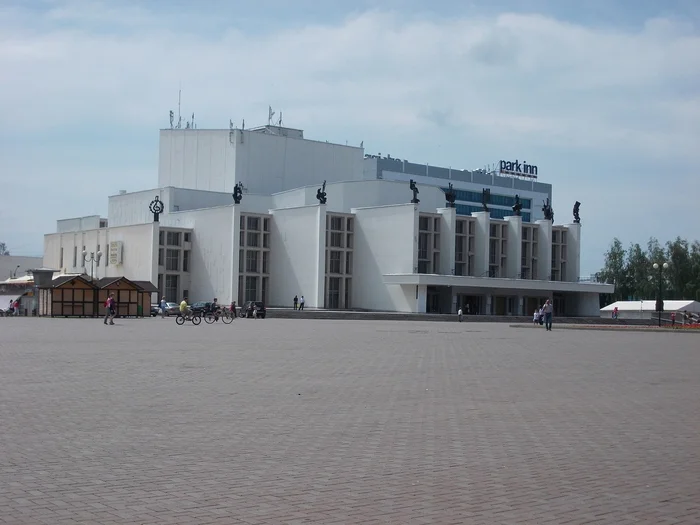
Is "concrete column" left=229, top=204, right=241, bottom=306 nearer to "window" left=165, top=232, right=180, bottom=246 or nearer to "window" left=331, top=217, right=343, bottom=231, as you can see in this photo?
"window" left=165, top=232, right=180, bottom=246

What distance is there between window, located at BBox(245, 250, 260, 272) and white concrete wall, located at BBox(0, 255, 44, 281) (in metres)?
48.0

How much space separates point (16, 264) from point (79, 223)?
824 inches

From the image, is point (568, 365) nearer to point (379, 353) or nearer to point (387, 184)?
point (379, 353)

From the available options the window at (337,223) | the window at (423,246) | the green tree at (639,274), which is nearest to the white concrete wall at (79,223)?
the window at (337,223)

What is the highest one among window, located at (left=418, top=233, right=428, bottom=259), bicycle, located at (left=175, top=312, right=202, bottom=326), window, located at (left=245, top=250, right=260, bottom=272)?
window, located at (left=418, top=233, right=428, bottom=259)

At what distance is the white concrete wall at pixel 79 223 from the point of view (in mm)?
95188

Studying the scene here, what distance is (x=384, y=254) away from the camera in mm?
71875

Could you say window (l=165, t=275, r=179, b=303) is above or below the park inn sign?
below

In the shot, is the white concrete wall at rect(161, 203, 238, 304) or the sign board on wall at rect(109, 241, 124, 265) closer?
the white concrete wall at rect(161, 203, 238, 304)

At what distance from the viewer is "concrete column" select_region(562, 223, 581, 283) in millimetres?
81875

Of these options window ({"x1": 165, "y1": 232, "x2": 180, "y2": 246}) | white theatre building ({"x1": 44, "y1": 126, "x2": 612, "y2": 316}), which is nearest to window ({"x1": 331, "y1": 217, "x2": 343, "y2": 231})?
white theatre building ({"x1": 44, "y1": 126, "x2": 612, "y2": 316})

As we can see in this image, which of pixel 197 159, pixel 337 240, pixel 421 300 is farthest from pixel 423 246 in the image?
pixel 197 159

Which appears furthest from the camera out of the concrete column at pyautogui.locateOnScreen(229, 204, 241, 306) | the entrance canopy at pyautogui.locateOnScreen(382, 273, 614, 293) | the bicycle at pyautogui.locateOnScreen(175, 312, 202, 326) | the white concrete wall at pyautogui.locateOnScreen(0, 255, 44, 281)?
the white concrete wall at pyautogui.locateOnScreen(0, 255, 44, 281)

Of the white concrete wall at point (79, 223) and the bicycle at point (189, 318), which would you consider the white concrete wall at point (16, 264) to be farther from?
the bicycle at point (189, 318)
